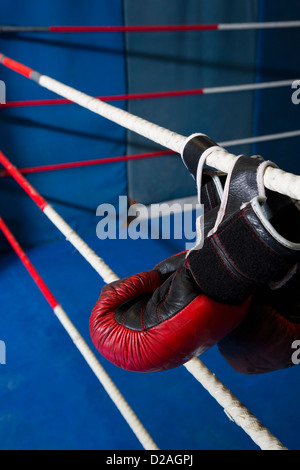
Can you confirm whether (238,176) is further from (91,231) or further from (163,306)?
(91,231)

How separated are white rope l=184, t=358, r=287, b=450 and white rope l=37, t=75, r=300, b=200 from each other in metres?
0.39

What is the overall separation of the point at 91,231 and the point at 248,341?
2.15 meters

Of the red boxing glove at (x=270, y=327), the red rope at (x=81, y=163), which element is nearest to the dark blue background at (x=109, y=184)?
the red rope at (x=81, y=163)

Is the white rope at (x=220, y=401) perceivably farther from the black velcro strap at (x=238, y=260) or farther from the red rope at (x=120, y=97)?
the red rope at (x=120, y=97)

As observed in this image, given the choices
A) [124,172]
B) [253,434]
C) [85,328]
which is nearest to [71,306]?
[85,328]

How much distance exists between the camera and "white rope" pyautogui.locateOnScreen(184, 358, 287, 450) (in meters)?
0.64

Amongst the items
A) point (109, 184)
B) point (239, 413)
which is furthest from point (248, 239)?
point (109, 184)

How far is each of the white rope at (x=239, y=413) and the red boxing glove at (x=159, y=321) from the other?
15cm

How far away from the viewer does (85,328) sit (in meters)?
1.78

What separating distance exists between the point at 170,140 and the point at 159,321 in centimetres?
25

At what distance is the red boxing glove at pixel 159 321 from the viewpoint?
1.82 feet
